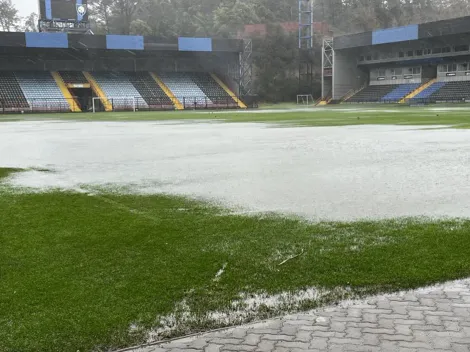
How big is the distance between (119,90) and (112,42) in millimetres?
5271

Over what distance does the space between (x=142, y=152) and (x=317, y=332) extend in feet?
38.9

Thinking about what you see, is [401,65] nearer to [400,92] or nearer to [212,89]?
[400,92]

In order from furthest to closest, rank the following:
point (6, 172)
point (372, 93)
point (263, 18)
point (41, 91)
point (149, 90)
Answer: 1. point (263, 18)
2. point (372, 93)
3. point (149, 90)
4. point (41, 91)
5. point (6, 172)

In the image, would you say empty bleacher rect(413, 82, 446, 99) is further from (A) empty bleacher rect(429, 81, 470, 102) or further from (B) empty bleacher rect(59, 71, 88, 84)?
(B) empty bleacher rect(59, 71, 88, 84)

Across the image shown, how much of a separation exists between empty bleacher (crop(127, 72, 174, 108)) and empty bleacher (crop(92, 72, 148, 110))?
0.58 meters

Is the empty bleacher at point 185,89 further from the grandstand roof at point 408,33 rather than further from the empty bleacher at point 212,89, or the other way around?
the grandstand roof at point 408,33

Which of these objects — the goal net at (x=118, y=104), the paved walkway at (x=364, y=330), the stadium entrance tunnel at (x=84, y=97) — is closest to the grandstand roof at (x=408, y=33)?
the goal net at (x=118, y=104)

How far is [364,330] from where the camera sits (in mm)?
3555

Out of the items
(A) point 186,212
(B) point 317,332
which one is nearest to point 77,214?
(A) point 186,212

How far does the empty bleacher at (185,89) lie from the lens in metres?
61.8

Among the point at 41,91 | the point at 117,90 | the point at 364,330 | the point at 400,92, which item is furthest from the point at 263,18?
the point at 364,330

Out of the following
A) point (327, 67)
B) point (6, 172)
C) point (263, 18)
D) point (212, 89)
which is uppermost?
point (263, 18)

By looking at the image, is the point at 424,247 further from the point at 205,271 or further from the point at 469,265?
the point at 205,271

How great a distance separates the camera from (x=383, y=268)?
4.67 m
